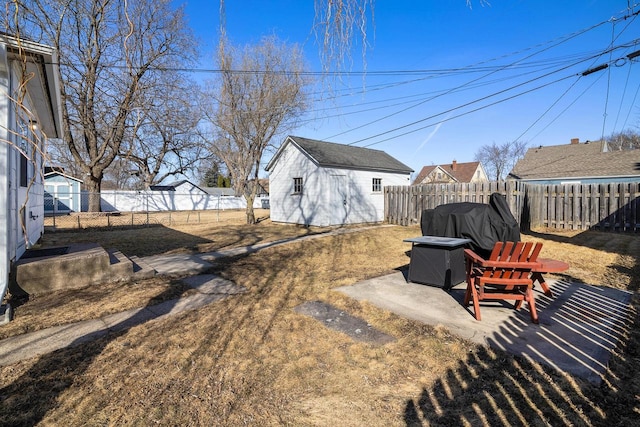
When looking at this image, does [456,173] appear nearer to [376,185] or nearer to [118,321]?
[376,185]

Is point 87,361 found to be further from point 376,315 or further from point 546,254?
point 546,254

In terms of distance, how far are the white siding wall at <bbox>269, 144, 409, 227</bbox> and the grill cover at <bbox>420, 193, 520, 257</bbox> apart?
883 centimetres

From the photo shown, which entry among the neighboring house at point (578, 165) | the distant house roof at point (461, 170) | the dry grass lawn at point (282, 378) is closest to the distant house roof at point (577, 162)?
the neighboring house at point (578, 165)

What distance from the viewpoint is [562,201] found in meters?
12.4

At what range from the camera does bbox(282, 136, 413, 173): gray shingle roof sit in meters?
15.2

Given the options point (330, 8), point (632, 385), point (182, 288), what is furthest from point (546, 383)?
point (182, 288)

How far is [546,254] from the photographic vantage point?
7.99 m

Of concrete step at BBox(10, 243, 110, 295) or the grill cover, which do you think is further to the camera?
the grill cover

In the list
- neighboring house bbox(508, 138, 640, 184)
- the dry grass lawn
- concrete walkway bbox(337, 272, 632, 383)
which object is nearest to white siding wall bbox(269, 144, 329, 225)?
concrete walkway bbox(337, 272, 632, 383)

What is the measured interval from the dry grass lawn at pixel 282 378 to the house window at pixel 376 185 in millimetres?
13142

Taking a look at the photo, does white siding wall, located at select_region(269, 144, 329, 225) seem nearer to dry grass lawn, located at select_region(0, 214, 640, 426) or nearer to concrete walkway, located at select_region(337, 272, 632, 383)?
concrete walkway, located at select_region(337, 272, 632, 383)

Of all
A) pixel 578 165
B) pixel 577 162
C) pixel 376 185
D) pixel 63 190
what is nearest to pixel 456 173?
pixel 577 162

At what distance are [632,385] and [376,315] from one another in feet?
7.58

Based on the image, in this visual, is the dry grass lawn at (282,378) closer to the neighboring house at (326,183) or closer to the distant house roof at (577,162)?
the neighboring house at (326,183)
